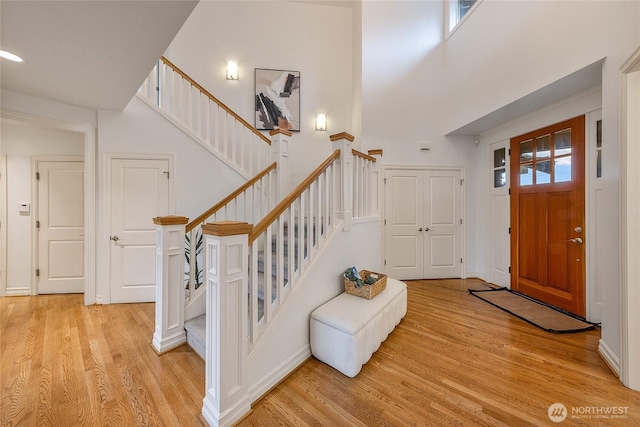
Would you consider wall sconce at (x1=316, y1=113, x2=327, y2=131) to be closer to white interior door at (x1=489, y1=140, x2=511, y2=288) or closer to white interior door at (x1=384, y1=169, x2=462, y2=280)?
white interior door at (x1=384, y1=169, x2=462, y2=280)

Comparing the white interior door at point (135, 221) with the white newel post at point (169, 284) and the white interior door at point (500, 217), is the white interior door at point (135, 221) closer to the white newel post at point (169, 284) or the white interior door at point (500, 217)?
the white newel post at point (169, 284)

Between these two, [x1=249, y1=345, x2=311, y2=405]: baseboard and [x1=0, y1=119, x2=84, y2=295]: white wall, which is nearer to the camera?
[x1=249, y1=345, x2=311, y2=405]: baseboard

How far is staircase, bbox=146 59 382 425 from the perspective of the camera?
1.49 meters

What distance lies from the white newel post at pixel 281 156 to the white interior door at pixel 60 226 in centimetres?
281

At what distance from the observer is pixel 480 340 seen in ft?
7.99

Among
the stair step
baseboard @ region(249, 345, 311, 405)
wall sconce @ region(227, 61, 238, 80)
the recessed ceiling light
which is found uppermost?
wall sconce @ region(227, 61, 238, 80)

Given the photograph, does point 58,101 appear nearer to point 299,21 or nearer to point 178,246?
point 178,246

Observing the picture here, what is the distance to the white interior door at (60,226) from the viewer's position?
3.61 meters

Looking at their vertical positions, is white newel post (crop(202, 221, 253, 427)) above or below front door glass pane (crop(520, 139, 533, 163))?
below

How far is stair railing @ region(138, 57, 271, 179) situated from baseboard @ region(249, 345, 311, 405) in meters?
2.50

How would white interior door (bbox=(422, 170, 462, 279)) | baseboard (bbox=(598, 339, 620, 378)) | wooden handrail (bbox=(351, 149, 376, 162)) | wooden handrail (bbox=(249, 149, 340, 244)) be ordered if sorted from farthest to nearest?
white interior door (bbox=(422, 170, 462, 279)) < wooden handrail (bbox=(351, 149, 376, 162)) < baseboard (bbox=(598, 339, 620, 378)) < wooden handrail (bbox=(249, 149, 340, 244))

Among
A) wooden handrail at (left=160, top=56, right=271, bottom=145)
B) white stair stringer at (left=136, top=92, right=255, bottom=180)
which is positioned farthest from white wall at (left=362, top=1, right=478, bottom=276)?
white stair stringer at (left=136, top=92, right=255, bottom=180)

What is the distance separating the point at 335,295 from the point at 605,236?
2213mm

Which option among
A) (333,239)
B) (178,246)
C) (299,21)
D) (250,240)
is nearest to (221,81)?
(299,21)
